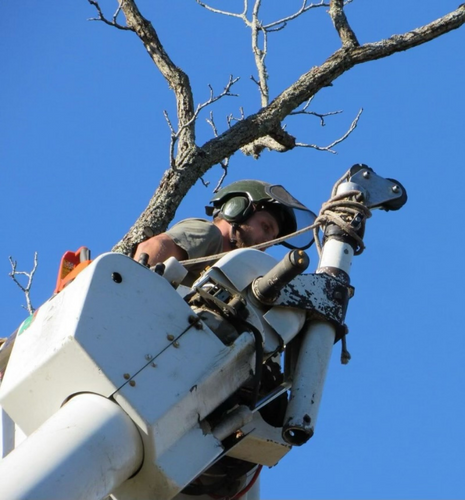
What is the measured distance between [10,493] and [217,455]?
0.85 m

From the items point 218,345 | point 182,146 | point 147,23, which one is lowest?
point 218,345

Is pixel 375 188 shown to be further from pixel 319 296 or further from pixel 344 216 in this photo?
pixel 319 296

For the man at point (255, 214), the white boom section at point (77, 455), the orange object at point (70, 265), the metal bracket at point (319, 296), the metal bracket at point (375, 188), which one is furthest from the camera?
the man at point (255, 214)

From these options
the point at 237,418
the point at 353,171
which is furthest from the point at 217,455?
the point at 353,171

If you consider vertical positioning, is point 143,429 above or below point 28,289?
below

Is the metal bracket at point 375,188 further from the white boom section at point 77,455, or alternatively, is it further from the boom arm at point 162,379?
the white boom section at point 77,455

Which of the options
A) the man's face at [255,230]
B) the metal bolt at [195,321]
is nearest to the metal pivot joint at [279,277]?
the metal bolt at [195,321]

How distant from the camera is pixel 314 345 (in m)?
4.50

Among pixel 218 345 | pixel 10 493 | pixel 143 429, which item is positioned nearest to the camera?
pixel 10 493

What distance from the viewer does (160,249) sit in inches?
196

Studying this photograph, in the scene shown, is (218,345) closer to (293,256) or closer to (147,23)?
(293,256)

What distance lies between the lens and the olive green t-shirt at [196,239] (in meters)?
5.04

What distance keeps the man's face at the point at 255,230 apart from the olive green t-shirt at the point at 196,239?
1.02 feet

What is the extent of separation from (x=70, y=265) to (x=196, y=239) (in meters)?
0.87
